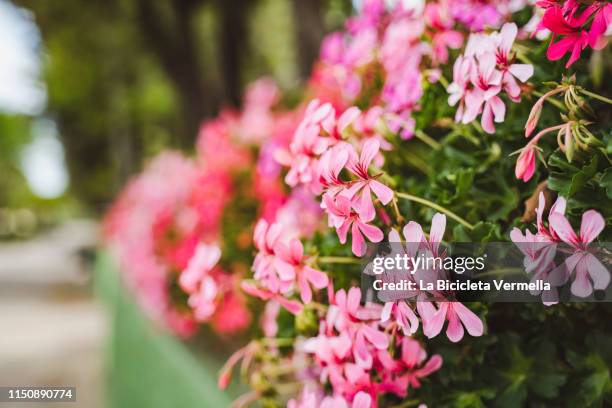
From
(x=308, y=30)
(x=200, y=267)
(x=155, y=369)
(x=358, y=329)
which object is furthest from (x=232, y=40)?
(x=358, y=329)

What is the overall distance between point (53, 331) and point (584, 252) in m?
8.47

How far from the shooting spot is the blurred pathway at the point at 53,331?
562 cm

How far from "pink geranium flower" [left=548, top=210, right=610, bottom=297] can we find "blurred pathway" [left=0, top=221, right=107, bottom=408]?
4.75ft

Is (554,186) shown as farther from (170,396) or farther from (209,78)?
(209,78)

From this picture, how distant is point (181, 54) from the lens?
751 cm

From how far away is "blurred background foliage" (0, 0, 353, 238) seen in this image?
7289 mm

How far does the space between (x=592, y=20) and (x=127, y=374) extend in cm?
316

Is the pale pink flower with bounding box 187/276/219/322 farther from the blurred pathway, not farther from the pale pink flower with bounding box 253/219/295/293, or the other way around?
the blurred pathway


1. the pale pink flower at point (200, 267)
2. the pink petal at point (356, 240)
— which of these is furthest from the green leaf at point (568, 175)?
the pale pink flower at point (200, 267)

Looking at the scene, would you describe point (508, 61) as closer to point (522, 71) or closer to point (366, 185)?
point (522, 71)

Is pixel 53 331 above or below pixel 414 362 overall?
above

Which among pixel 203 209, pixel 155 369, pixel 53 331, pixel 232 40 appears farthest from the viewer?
pixel 53 331

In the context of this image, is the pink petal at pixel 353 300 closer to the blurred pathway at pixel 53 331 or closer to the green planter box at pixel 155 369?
the green planter box at pixel 155 369

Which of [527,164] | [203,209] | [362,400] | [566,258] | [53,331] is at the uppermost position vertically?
[53,331]
